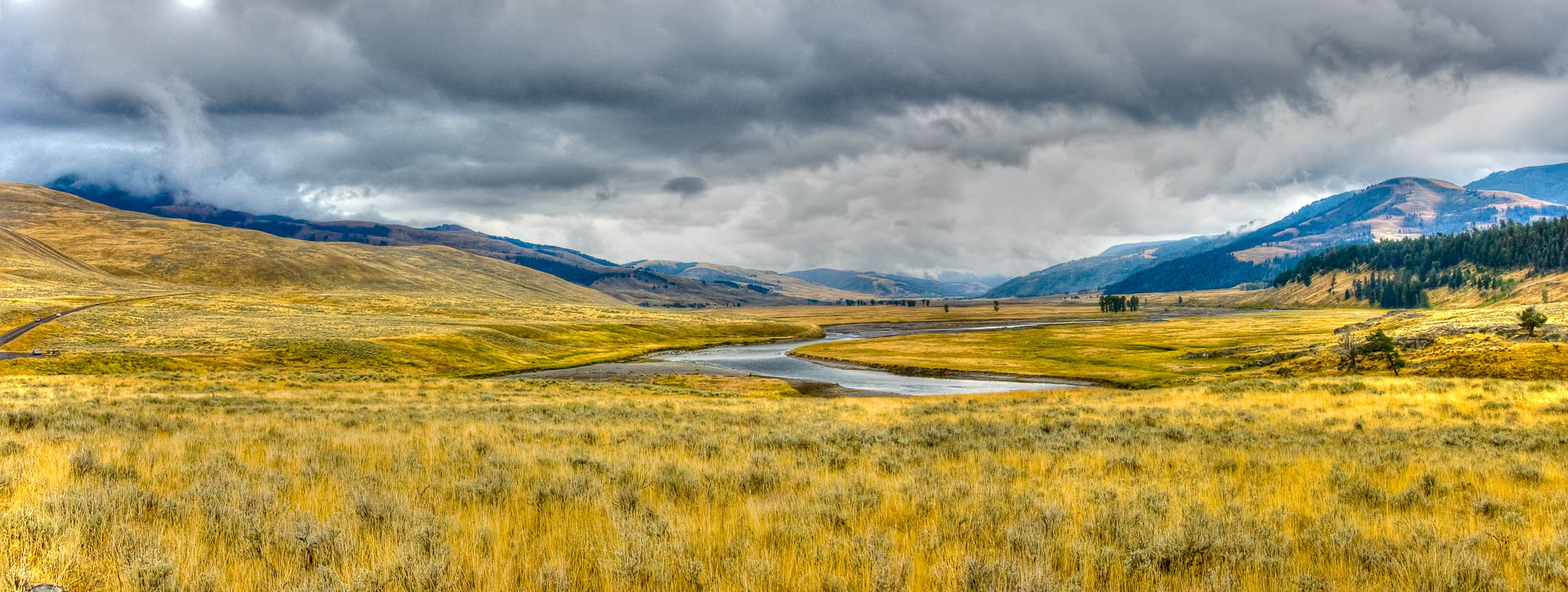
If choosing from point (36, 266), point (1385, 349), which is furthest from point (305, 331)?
point (36, 266)

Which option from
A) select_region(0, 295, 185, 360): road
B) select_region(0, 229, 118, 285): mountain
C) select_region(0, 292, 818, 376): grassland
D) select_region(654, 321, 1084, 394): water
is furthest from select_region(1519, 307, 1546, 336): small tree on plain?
select_region(0, 229, 118, 285): mountain

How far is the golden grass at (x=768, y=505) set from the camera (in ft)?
18.3

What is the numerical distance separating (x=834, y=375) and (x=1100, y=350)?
45145 millimetres

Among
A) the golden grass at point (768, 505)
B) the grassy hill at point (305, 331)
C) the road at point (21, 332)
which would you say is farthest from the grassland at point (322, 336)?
the golden grass at point (768, 505)

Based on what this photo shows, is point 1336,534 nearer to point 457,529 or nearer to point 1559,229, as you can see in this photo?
point 457,529

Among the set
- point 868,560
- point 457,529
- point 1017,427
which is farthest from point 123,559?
point 1017,427

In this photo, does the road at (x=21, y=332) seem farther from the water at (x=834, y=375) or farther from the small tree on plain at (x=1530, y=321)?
the small tree on plain at (x=1530, y=321)

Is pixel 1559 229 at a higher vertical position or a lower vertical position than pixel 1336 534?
higher

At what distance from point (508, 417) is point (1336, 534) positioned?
66.7 feet

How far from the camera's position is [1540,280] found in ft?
577

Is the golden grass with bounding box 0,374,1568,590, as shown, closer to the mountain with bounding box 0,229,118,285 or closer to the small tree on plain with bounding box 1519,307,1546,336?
the small tree on plain with bounding box 1519,307,1546,336

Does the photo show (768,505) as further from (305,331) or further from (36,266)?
(36,266)

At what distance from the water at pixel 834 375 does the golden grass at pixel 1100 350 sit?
6414mm

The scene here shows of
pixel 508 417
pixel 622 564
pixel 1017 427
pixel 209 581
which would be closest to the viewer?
pixel 209 581
